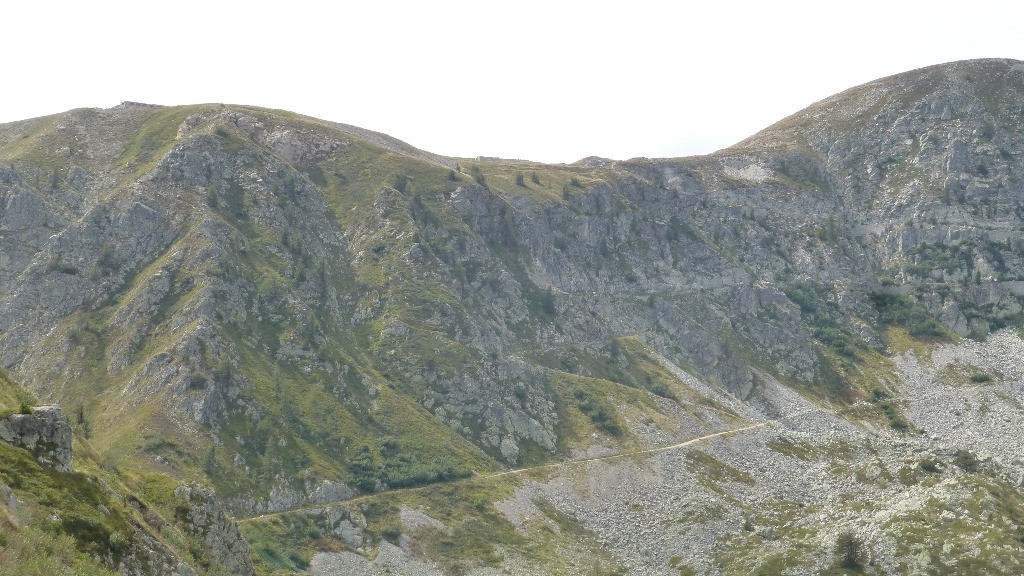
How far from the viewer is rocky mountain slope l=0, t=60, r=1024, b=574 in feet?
315

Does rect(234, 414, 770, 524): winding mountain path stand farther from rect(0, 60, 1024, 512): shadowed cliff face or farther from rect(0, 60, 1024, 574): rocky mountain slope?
rect(0, 60, 1024, 512): shadowed cliff face

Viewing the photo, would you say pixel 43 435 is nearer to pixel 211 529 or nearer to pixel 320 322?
pixel 211 529

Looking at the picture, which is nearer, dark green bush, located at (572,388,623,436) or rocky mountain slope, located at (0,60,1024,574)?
rocky mountain slope, located at (0,60,1024,574)

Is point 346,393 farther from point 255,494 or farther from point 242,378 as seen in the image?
point 255,494

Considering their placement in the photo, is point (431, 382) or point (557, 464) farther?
point (431, 382)

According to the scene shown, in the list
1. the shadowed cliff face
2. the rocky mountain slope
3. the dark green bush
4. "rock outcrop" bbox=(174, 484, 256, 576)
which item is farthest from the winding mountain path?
"rock outcrop" bbox=(174, 484, 256, 576)

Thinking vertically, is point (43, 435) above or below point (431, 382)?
above

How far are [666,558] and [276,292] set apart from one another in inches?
3129

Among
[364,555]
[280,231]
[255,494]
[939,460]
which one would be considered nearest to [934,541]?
[939,460]

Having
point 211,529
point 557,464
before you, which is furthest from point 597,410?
point 211,529

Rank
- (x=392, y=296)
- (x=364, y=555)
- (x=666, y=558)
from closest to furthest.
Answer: (x=364, y=555) < (x=666, y=558) < (x=392, y=296)

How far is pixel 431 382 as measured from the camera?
437 feet

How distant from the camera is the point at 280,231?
15150 cm

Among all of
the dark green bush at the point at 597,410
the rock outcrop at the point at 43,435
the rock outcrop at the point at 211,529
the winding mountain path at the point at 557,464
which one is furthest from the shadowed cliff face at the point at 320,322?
A: the rock outcrop at the point at 43,435
